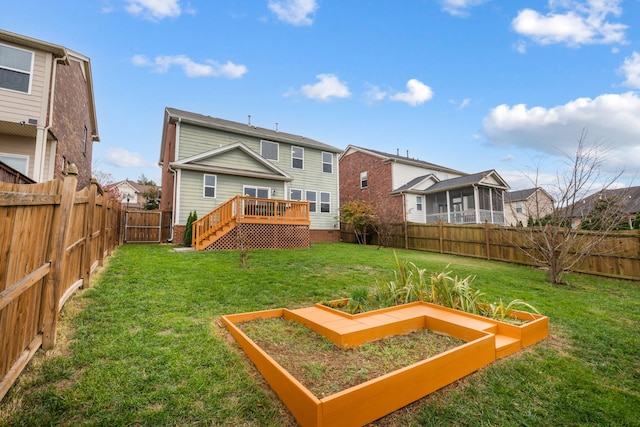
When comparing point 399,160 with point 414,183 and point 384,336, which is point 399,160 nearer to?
point 414,183

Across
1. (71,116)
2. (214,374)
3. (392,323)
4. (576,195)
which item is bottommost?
(214,374)

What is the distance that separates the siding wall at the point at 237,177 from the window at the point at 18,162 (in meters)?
5.07

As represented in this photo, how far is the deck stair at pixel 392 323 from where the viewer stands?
10.2ft

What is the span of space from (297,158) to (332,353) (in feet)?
51.6

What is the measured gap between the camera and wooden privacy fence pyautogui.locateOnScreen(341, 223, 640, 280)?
7795 mm

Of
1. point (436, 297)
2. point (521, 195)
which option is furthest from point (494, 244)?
point (436, 297)

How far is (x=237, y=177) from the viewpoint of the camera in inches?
570

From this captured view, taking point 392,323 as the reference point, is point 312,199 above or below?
above

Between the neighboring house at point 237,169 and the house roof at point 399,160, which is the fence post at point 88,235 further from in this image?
the house roof at point 399,160

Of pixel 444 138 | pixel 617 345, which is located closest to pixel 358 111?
pixel 444 138

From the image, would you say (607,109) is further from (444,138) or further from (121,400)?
(121,400)

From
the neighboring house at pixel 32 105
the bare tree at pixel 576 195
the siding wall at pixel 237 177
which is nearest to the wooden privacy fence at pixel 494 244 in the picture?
the bare tree at pixel 576 195

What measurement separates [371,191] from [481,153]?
306 inches

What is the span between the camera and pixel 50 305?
2711 mm
